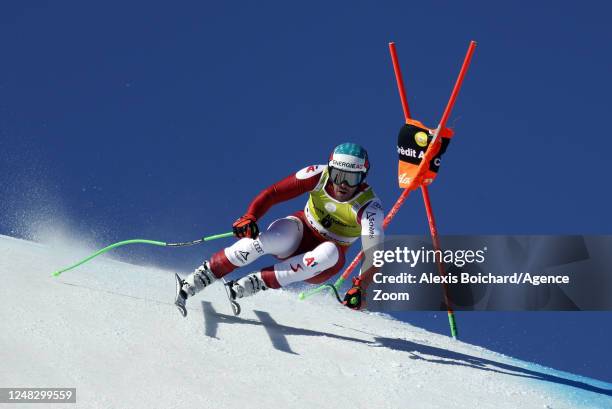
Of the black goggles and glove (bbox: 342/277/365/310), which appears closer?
glove (bbox: 342/277/365/310)

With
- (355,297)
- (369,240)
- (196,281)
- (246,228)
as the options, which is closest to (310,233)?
(369,240)

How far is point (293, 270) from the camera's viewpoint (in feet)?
22.6

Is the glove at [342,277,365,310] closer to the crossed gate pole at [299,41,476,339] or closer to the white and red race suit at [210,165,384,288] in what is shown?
the white and red race suit at [210,165,384,288]

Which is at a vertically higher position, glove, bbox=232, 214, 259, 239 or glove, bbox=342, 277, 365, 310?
glove, bbox=232, 214, 259, 239

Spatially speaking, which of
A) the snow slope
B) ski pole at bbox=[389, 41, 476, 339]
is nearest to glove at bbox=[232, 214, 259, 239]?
the snow slope

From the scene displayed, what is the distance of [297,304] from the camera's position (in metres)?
8.88

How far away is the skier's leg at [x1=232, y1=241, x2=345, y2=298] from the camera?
687 cm

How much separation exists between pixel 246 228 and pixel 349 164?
3.53 ft

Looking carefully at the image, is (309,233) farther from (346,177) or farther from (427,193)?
(427,193)

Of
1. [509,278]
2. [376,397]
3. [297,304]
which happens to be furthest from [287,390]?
[509,278]

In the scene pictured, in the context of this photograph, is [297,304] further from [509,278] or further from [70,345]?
[70,345]

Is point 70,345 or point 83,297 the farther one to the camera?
point 83,297

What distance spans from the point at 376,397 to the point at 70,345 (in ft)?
7.40

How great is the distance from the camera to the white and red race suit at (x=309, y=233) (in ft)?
22.7
